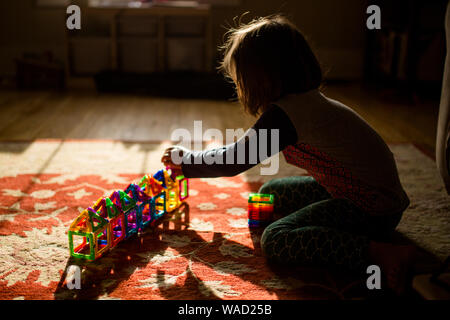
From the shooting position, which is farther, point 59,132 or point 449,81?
point 59,132

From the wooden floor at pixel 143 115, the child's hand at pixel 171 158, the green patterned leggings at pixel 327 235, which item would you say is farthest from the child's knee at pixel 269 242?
the wooden floor at pixel 143 115

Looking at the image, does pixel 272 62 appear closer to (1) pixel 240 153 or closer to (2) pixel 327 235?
(1) pixel 240 153

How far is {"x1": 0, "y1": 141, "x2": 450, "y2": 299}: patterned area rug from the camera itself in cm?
98

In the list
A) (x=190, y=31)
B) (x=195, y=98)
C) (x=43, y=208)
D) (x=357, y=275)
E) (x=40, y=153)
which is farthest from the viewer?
(x=190, y=31)

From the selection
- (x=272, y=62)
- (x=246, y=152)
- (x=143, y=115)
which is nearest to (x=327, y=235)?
(x=246, y=152)

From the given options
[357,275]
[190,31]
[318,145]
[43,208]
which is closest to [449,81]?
[318,145]

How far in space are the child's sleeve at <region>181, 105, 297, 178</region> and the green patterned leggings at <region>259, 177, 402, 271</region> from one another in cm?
16

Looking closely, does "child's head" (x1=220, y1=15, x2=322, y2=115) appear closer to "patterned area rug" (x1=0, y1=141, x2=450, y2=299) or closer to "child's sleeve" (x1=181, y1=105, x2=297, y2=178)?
"child's sleeve" (x1=181, y1=105, x2=297, y2=178)

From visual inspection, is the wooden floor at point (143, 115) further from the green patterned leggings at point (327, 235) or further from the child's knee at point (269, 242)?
the child's knee at point (269, 242)

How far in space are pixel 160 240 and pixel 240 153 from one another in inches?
12.0

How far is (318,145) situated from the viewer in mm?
1068
